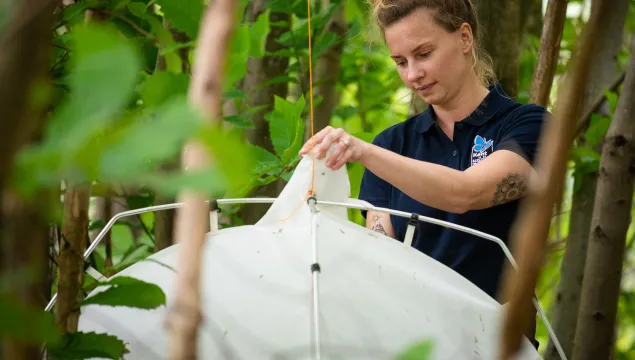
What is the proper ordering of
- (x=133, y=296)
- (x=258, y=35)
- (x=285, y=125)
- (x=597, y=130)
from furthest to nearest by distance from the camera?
1. (x=597, y=130)
2. (x=258, y=35)
3. (x=285, y=125)
4. (x=133, y=296)

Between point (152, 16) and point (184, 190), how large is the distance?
88 cm

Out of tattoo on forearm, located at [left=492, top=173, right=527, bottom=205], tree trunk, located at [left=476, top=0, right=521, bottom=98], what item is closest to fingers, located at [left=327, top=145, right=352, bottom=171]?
tattoo on forearm, located at [left=492, top=173, right=527, bottom=205]

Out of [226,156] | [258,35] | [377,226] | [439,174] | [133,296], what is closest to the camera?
[226,156]

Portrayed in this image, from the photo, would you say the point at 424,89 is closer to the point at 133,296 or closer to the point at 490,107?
the point at 490,107

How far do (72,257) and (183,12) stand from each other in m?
0.56

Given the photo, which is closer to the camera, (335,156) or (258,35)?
(335,156)

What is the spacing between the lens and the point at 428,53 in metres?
1.57

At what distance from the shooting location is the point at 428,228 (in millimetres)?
1586

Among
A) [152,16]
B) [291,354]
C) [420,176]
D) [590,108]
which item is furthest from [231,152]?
[590,108]

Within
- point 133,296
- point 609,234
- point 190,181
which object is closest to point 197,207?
point 190,181

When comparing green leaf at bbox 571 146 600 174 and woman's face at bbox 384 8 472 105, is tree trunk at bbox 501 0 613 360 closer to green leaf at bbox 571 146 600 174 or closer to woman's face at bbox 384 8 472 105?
woman's face at bbox 384 8 472 105

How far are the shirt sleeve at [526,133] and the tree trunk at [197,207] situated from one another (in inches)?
45.8

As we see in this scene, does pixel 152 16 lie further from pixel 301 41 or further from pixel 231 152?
pixel 231 152

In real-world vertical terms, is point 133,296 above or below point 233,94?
below
